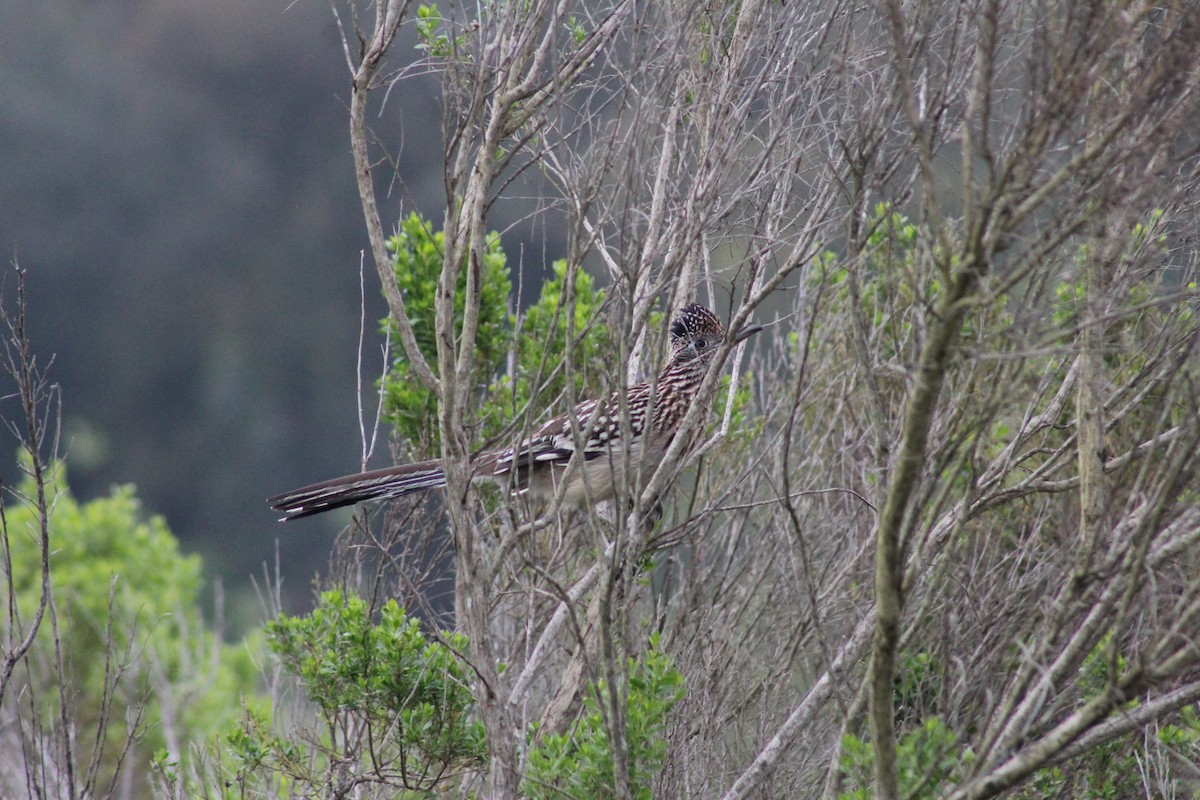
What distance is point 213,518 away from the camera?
25.9 meters

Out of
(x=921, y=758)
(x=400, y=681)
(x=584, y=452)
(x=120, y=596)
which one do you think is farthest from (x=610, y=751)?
(x=120, y=596)

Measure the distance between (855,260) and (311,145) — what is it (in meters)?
24.8

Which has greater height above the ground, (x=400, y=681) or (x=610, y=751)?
(x=400, y=681)

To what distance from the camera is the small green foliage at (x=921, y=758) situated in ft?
10.8

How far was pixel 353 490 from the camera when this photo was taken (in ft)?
17.9

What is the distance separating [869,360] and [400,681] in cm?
227

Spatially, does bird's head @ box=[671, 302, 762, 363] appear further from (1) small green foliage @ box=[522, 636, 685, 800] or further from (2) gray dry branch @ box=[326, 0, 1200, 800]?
(1) small green foliage @ box=[522, 636, 685, 800]

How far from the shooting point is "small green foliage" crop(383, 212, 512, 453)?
22.3 ft

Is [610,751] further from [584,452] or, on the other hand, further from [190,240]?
[190,240]

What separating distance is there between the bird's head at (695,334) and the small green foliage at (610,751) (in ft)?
8.42

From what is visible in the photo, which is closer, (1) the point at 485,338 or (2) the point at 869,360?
(2) the point at 869,360

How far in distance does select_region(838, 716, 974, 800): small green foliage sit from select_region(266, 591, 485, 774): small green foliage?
5.50 feet

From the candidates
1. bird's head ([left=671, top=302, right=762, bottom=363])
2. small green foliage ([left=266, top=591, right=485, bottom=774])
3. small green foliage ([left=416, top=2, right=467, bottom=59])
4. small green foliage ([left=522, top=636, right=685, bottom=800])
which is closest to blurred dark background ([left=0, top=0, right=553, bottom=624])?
bird's head ([left=671, top=302, right=762, bottom=363])

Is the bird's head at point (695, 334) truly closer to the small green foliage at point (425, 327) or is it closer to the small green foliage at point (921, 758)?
the small green foliage at point (425, 327)
